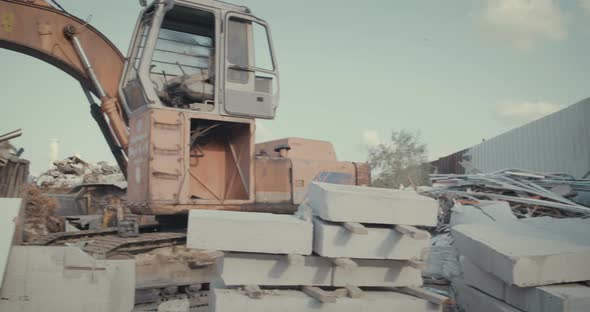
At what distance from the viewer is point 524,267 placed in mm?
3555

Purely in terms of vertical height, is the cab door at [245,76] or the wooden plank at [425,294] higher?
the cab door at [245,76]

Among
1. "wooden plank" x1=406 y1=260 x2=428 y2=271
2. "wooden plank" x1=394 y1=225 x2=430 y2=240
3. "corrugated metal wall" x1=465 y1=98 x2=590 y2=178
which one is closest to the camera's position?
"wooden plank" x1=394 y1=225 x2=430 y2=240

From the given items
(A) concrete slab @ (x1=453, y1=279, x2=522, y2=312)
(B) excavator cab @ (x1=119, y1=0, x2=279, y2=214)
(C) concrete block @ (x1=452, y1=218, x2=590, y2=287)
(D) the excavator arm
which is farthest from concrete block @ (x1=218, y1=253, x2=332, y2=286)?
(D) the excavator arm

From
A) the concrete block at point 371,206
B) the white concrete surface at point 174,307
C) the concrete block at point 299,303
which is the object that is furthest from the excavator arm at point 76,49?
the concrete block at point 371,206

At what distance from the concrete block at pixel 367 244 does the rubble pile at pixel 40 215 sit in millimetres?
6371

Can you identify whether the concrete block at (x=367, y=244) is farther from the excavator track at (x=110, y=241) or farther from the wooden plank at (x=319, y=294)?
the excavator track at (x=110, y=241)

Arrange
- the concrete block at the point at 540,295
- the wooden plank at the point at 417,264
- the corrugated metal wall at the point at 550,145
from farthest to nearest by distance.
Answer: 1. the corrugated metal wall at the point at 550,145
2. the wooden plank at the point at 417,264
3. the concrete block at the point at 540,295

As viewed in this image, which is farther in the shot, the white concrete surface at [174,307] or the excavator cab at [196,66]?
the excavator cab at [196,66]

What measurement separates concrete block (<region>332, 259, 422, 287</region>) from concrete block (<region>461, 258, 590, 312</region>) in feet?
2.18

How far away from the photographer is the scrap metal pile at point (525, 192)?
275 inches

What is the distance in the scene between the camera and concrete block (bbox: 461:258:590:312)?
3328mm

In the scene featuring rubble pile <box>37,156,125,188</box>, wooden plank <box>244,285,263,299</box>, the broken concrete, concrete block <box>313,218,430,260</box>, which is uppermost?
rubble pile <box>37,156,125,188</box>

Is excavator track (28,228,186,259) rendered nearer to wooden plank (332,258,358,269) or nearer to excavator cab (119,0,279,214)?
excavator cab (119,0,279,214)

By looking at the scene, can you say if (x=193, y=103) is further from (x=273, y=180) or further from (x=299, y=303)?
(x=299, y=303)
